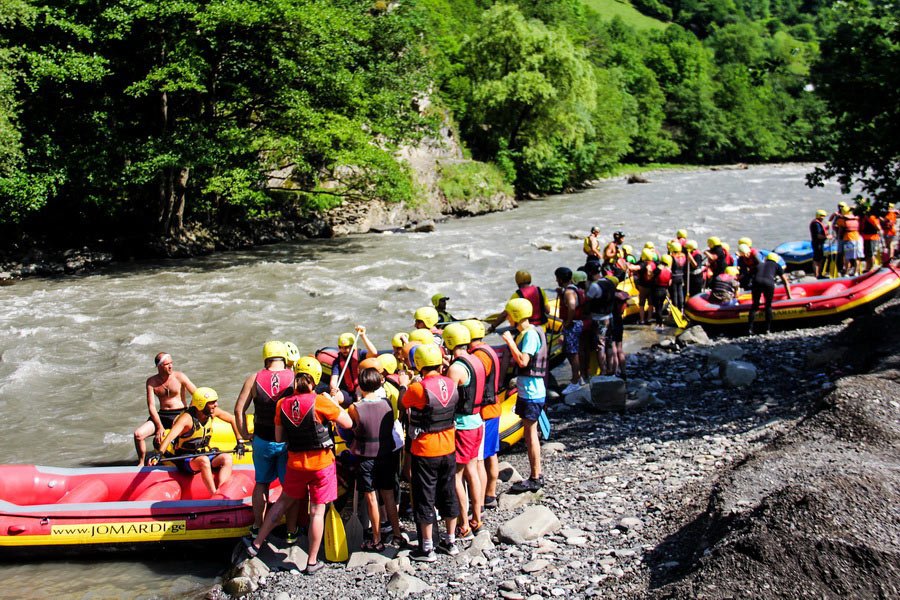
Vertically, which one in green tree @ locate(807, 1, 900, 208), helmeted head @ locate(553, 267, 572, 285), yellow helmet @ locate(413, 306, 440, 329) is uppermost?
green tree @ locate(807, 1, 900, 208)

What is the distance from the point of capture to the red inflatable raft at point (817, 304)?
12.3 meters

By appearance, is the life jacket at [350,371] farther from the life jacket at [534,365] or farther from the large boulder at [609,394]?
the large boulder at [609,394]

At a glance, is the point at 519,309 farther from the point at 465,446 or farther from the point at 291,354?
the point at 291,354

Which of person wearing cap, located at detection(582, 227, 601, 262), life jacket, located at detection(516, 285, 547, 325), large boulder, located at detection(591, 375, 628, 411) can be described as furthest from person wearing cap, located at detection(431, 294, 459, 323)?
person wearing cap, located at detection(582, 227, 601, 262)

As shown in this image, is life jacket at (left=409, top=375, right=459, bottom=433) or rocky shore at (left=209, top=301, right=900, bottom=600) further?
life jacket at (left=409, top=375, right=459, bottom=433)

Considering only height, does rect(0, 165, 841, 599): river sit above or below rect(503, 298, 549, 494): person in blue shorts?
below

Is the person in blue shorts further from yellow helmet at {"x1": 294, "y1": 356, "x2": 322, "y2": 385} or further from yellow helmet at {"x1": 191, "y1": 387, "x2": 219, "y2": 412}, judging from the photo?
yellow helmet at {"x1": 191, "y1": 387, "x2": 219, "y2": 412}

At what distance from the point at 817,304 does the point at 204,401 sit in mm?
10148

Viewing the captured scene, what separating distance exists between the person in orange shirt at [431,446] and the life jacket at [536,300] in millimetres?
3846

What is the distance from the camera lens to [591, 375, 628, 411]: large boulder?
8.97 metres

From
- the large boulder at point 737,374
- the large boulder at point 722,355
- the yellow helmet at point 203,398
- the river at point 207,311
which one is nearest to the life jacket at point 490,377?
the yellow helmet at point 203,398

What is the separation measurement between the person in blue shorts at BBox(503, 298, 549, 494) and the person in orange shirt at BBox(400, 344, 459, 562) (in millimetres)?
1116

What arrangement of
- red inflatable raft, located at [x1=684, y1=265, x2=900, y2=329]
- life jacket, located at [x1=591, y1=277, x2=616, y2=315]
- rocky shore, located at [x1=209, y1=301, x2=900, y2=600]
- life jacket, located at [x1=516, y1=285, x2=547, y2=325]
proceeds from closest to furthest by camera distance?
rocky shore, located at [x1=209, y1=301, x2=900, y2=600], life jacket, located at [x1=516, y1=285, x2=547, y2=325], life jacket, located at [x1=591, y1=277, x2=616, y2=315], red inflatable raft, located at [x1=684, y1=265, x2=900, y2=329]

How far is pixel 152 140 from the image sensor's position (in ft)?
63.5
